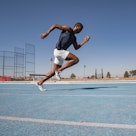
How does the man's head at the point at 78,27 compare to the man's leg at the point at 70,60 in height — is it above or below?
above

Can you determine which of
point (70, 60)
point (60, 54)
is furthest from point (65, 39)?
point (70, 60)

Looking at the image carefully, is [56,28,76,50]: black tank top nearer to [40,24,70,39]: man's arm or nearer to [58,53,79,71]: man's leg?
[40,24,70,39]: man's arm

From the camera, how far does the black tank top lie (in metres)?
5.87

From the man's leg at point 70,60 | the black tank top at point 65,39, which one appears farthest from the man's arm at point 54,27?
the man's leg at point 70,60

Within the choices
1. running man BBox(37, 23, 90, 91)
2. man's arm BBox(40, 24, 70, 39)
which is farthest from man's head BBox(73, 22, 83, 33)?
man's arm BBox(40, 24, 70, 39)

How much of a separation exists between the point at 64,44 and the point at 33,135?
458 centimetres

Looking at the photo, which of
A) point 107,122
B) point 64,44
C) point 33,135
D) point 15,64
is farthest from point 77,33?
point 15,64

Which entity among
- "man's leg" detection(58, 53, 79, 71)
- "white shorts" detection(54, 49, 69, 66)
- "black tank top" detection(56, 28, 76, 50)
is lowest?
"man's leg" detection(58, 53, 79, 71)

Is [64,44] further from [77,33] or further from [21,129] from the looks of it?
[21,129]

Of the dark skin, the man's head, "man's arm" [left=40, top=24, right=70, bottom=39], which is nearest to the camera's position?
"man's arm" [left=40, top=24, right=70, bottom=39]

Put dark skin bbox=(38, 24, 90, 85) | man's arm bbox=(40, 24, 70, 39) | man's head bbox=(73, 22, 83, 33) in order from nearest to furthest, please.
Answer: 1. man's arm bbox=(40, 24, 70, 39)
2. dark skin bbox=(38, 24, 90, 85)
3. man's head bbox=(73, 22, 83, 33)

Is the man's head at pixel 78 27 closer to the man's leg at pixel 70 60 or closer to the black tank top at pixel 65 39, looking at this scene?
the black tank top at pixel 65 39

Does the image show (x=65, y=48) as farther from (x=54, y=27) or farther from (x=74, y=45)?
(x=54, y=27)

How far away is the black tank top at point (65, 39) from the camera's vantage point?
587 cm
